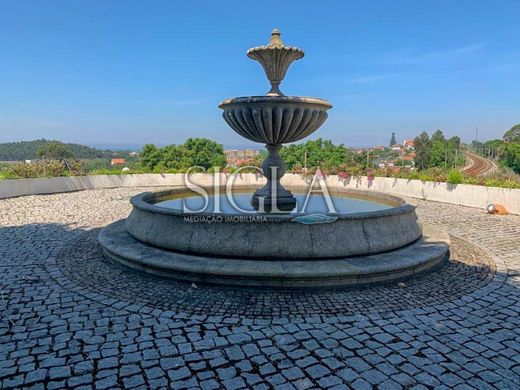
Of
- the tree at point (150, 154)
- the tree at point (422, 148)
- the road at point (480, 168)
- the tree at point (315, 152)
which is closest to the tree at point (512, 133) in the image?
the road at point (480, 168)

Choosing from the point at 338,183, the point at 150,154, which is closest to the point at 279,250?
the point at 338,183

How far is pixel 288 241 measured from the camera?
5590mm

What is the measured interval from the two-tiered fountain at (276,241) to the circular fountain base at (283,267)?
0.01 m

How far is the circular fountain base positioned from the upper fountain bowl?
9.54 feet

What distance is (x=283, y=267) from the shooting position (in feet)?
17.1

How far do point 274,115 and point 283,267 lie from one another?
125 inches

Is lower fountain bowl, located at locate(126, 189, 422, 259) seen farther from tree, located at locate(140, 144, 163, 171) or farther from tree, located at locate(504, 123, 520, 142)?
tree, located at locate(504, 123, 520, 142)

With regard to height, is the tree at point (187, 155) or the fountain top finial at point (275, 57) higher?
the fountain top finial at point (275, 57)

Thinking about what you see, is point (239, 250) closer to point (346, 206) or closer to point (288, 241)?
point (288, 241)

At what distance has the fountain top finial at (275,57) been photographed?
7574 millimetres

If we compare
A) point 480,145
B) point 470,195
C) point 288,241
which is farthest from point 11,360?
point 480,145

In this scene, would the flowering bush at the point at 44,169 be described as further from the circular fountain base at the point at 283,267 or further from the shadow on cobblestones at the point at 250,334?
the circular fountain base at the point at 283,267

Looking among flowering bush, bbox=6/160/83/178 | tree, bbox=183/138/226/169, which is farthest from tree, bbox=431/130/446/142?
flowering bush, bbox=6/160/83/178

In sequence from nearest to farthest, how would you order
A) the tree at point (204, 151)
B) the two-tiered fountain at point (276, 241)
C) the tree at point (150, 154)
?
the two-tiered fountain at point (276, 241) → the tree at point (150, 154) → the tree at point (204, 151)
